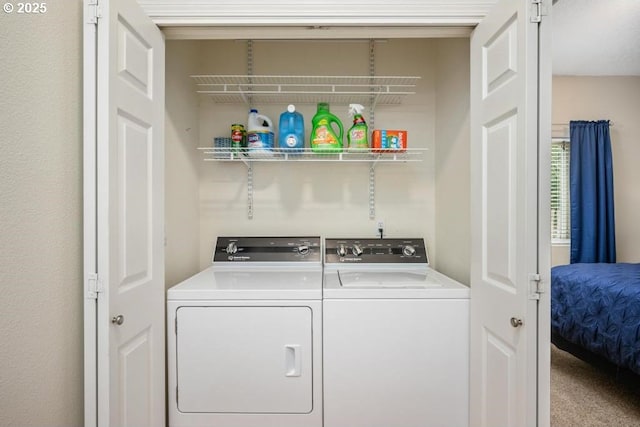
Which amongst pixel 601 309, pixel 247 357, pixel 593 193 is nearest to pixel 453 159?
pixel 601 309

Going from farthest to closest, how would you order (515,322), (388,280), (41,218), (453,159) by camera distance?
(453,159)
(388,280)
(515,322)
(41,218)

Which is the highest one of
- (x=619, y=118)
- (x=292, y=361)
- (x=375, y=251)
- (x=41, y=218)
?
(x=619, y=118)

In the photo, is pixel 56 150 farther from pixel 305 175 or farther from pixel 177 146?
pixel 305 175

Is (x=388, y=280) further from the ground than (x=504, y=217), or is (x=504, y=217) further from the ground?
(x=504, y=217)

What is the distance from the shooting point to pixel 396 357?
1.64m

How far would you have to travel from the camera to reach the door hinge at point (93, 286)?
1162 mm

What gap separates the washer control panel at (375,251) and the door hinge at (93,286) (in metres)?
1.37

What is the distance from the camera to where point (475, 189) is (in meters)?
1.52

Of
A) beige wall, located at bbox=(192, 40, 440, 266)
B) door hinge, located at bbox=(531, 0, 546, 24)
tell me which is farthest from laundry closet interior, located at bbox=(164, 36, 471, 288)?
door hinge, located at bbox=(531, 0, 546, 24)

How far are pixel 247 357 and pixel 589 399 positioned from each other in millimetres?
2345

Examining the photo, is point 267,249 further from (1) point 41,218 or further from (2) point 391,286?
(1) point 41,218

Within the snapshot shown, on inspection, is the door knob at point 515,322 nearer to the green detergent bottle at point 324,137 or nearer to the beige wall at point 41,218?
the green detergent bottle at point 324,137

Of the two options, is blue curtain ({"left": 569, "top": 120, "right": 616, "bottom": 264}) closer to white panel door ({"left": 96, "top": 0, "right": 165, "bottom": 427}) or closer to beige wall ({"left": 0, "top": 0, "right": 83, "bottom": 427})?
white panel door ({"left": 96, "top": 0, "right": 165, "bottom": 427})

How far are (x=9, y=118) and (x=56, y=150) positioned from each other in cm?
17
